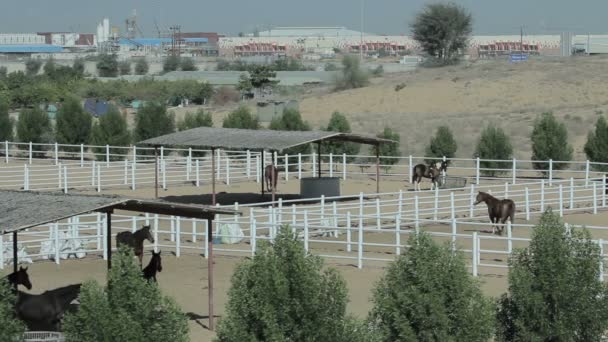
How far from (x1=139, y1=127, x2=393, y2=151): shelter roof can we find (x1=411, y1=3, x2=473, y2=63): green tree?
60.6 meters

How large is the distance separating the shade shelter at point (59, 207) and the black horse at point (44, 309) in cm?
68

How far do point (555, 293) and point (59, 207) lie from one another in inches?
202

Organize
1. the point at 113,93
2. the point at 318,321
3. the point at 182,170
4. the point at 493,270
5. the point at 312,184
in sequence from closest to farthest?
the point at 318,321 < the point at 493,270 < the point at 312,184 < the point at 182,170 < the point at 113,93

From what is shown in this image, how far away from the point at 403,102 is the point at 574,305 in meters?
57.5

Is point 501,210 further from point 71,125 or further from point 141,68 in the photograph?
point 141,68

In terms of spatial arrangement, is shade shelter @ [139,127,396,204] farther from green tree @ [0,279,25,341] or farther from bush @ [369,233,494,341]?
green tree @ [0,279,25,341]

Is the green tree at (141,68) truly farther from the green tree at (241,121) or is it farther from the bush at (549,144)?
the bush at (549,144)

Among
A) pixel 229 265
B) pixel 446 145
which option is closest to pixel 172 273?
pixel 229 265

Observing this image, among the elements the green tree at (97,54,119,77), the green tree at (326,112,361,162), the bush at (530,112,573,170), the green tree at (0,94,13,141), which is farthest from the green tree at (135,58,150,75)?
the bush at (530,112,573,170)

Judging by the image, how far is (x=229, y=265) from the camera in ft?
66.0

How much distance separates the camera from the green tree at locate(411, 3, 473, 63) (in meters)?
91.9

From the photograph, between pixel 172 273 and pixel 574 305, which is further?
pixel 172 273

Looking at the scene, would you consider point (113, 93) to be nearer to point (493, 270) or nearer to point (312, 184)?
point (312, 184)

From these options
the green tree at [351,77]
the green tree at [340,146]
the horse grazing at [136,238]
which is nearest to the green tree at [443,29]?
the green tree at [351,77]
